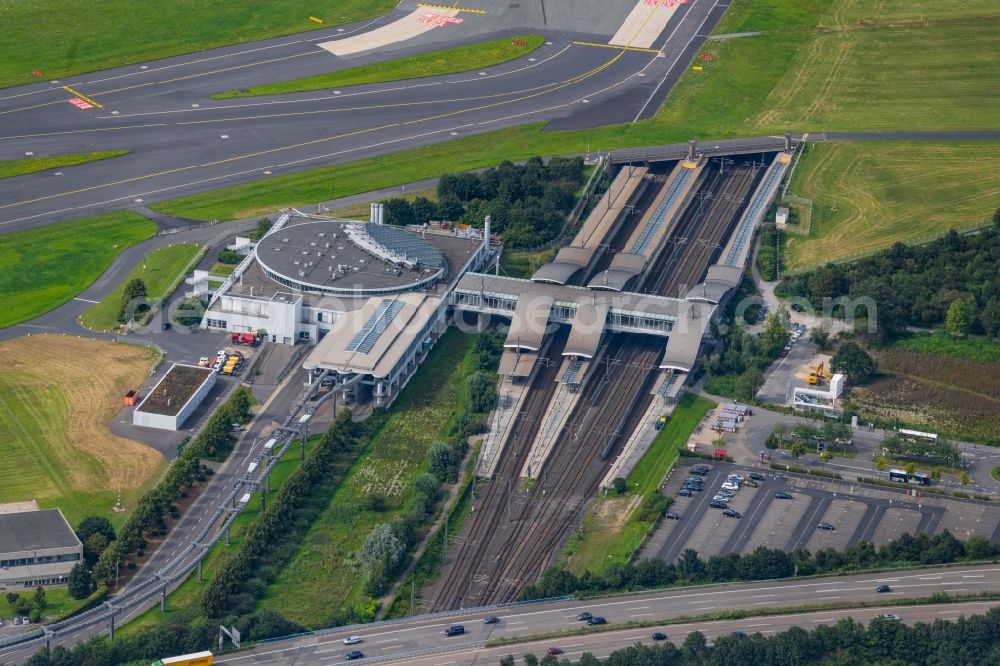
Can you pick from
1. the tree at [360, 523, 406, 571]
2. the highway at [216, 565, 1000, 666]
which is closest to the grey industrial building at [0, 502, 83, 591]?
the highway at [216, 565, 1000, 666]

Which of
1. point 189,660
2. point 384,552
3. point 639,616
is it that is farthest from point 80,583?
point 639,616

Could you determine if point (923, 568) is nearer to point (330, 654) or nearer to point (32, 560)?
point (330, 654)

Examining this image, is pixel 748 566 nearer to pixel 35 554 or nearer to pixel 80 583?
pixel 80 583

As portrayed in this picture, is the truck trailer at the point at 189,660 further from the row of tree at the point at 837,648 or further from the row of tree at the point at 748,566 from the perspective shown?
the row of tree at the point at 748,566

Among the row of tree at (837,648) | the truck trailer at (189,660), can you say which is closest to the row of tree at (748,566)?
the row of tree at (837,648)

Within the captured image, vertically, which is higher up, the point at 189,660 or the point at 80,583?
the point at 189,660

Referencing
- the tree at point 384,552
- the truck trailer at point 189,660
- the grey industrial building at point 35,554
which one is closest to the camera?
the truck trailer at point 189,660

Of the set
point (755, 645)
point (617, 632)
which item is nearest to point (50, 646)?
point (617, 632)
